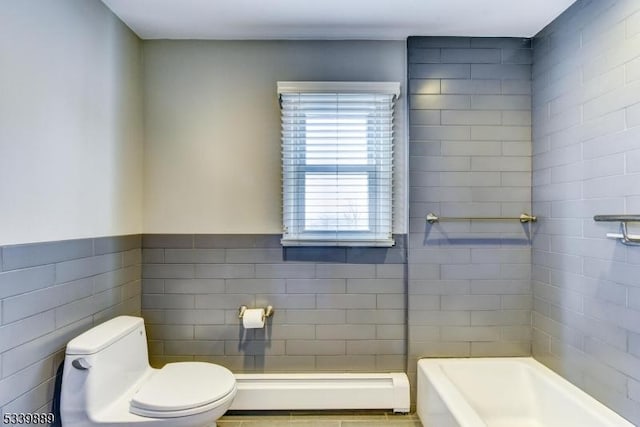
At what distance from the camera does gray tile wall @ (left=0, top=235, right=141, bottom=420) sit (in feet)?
4.49

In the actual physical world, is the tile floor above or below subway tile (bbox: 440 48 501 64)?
below

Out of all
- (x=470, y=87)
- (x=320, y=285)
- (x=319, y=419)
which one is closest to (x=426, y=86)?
(x=470, y=87)

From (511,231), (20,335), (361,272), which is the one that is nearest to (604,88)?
(511,231)

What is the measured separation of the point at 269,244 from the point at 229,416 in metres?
1.07

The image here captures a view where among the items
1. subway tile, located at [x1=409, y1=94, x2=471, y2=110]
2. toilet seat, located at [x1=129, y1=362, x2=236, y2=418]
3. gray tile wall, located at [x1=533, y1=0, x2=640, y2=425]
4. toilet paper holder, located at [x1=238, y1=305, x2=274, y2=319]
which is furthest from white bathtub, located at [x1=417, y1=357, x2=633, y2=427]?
subway tile, located at [x1=409, y1=94, x2=471, y2=110]

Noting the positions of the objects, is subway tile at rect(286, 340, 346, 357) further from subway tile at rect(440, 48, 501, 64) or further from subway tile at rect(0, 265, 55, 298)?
subway tile at rect(440, 48, 501, 64)

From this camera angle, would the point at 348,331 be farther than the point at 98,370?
Yes

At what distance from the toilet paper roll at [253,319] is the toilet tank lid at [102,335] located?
567 millimetres

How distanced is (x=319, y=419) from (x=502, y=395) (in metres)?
1.08

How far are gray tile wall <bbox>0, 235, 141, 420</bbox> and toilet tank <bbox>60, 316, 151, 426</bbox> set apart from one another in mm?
73

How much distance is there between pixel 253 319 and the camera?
219 cm

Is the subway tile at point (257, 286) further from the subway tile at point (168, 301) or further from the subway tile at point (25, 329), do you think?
the subway tile at point (25, 329)

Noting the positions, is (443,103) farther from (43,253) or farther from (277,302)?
(43,253)

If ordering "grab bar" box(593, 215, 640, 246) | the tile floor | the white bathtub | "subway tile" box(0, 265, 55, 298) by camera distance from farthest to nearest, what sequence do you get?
1. the tile floor
2. the white bathtub
3. "grab bar" box(593, 215, 640, 246)
4. "subway tile" box(0, 265, 55, 298)
